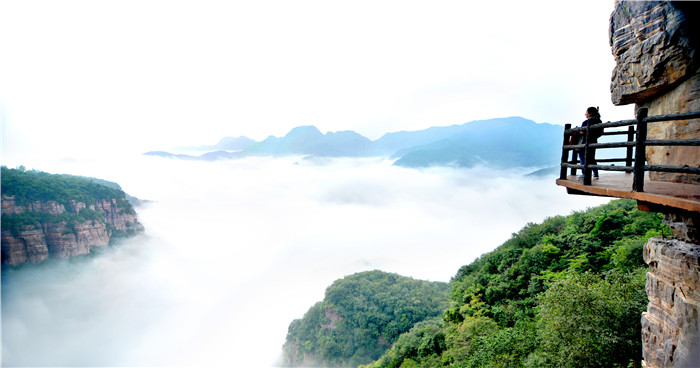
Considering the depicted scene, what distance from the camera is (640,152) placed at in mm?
3670

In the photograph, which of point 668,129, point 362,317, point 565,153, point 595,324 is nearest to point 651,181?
point 668,129

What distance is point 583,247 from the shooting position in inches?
592

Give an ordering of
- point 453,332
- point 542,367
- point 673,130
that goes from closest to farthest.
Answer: point 673,130 → point 542,367 → point 453,332

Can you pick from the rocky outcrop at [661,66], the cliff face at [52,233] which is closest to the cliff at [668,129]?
the rocky outcrop at [661,66]

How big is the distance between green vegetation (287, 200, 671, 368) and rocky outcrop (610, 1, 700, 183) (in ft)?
17.2

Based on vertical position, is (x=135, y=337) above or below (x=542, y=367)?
below

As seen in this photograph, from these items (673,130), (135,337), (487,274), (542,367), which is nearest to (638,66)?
(673,130)

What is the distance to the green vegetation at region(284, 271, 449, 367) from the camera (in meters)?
55.9

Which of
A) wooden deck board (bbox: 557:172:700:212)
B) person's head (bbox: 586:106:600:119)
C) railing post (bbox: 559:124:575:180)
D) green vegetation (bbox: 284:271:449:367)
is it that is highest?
person's head (bbox: 586:106:600:119)

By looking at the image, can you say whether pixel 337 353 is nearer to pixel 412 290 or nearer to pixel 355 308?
pixel 355 308

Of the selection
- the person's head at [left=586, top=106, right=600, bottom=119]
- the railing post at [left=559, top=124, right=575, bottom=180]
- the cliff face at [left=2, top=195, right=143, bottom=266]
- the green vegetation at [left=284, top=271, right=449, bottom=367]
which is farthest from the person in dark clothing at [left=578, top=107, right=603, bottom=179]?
the cliff face at [left=2, top=195, right=143, bottom=266]

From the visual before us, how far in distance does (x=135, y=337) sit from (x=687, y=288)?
14849cm

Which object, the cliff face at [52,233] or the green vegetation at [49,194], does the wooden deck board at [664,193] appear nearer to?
the green vegetation at [49,194]

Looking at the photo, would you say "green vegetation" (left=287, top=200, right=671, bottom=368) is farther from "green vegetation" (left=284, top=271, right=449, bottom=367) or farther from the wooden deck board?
"green vegetation" (left=284, top=271, right=449, bottom=367)
